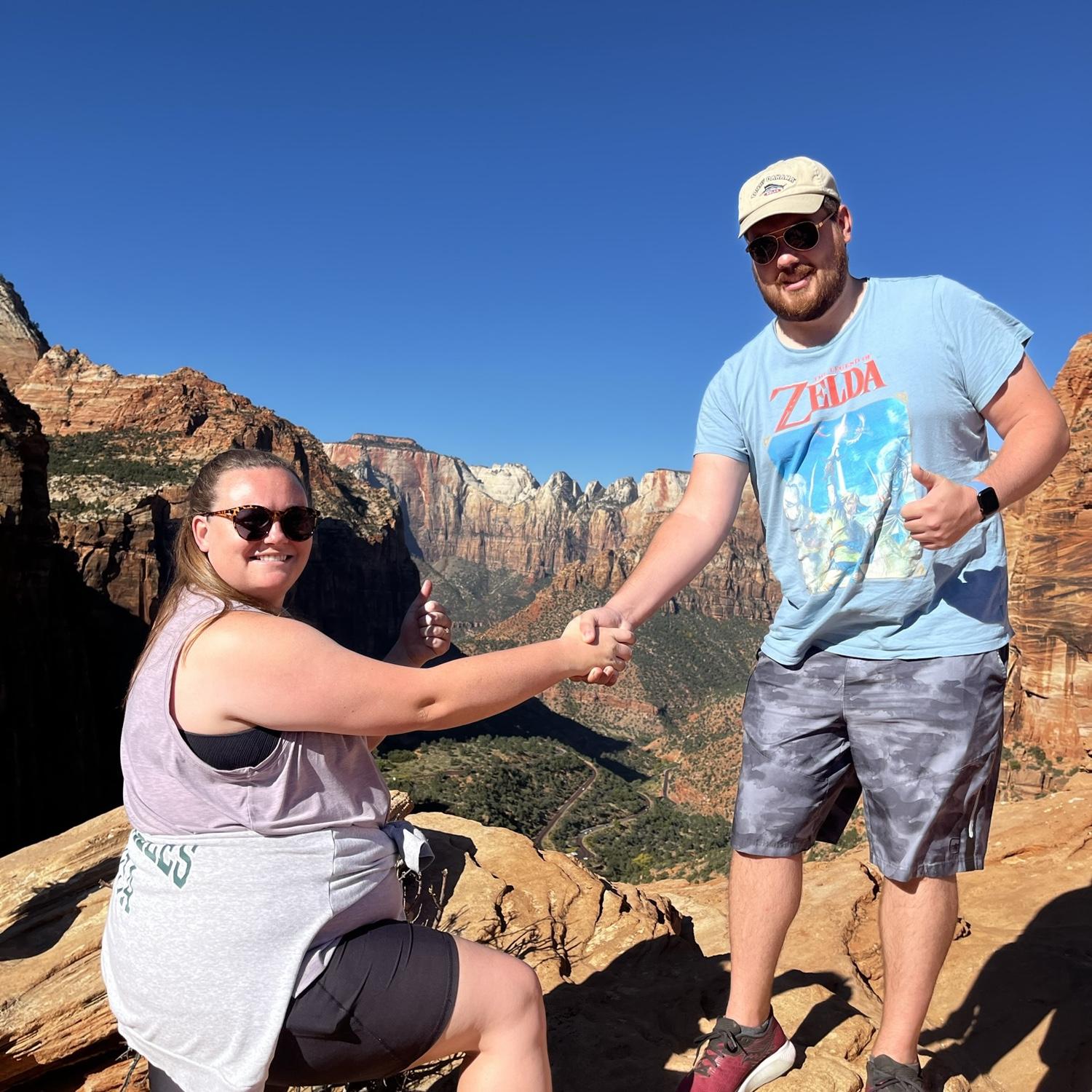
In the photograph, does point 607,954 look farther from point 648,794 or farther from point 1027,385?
point 648,794

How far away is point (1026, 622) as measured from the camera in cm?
3712

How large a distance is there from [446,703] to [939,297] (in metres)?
2.35

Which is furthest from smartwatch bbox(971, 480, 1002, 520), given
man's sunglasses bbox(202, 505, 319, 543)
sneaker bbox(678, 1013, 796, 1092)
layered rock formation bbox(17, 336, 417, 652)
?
layered rock formation bbox(17, 336, 417, 652)

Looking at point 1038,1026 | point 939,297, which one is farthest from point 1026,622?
point 939,297

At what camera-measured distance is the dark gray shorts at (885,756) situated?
3236 mm

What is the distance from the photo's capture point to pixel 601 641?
126 inches

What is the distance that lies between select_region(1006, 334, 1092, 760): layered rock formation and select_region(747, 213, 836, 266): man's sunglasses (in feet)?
122

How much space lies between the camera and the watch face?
2850 mm

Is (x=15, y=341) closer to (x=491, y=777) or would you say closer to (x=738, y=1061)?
(x=491, y=777)

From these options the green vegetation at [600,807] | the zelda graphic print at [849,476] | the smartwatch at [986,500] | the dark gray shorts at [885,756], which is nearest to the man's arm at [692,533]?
the zelda graphic print at [849,476]

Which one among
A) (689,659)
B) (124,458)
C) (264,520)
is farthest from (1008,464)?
(689,659)

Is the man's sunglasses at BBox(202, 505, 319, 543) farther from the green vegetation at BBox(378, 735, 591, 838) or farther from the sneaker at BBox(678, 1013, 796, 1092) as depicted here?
the green vegetation at BBox(378, 735, 591, 838)

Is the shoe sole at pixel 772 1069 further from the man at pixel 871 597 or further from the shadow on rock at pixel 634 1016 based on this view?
the shadow on rock at pixel 634 1016

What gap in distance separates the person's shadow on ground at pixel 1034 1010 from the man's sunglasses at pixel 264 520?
355 centimetres
